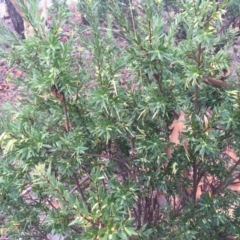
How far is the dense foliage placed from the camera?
1.44 m

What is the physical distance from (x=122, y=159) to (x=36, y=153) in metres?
0.40

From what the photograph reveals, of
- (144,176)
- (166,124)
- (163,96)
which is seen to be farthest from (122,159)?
(163,96)

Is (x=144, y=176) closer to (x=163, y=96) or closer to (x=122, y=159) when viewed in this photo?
(x=122, y=159)

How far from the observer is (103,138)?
1.74 metres

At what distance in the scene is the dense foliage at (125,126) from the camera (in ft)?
4.73

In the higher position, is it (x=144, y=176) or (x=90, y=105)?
(x=90, y=105)

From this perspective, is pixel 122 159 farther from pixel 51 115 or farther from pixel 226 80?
pixel 226 80

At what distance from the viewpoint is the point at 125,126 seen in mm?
1642

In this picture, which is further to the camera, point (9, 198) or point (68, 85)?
point (9, 198)

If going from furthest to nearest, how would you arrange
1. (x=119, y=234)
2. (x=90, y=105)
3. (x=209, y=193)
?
(x=209, y=193) < (x=90, y=105) < (x=119, y=234)

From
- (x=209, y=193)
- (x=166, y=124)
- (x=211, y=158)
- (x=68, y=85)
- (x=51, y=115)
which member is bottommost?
(x=209, y=193)

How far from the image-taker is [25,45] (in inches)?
61.2

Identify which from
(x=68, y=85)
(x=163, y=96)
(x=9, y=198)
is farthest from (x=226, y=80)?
(x=9, y=198)

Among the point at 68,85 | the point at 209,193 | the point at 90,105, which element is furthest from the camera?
the point at 209,193
